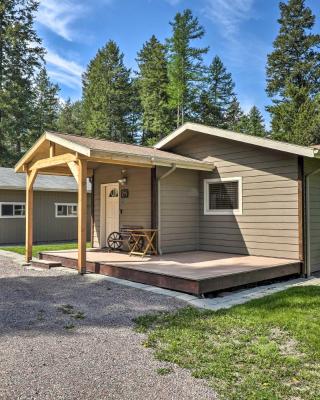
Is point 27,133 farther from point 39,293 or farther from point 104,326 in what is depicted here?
point 104,326

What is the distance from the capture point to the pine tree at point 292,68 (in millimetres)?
21641

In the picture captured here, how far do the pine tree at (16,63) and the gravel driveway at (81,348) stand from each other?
21792 mm

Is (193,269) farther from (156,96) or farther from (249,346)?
(156,96)

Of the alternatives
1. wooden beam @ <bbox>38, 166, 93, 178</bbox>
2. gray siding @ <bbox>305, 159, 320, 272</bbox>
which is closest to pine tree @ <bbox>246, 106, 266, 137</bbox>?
wooden beam @ <bbox>38, 166, 93, 178</bbox>

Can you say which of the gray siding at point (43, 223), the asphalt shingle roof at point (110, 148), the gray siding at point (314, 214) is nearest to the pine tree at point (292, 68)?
the gray siding at point (43, 223)

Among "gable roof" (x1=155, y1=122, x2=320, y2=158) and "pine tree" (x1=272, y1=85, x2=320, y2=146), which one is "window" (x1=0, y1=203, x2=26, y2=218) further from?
"pine tree" (x1=272, y1=85, x2=320, y2=146)

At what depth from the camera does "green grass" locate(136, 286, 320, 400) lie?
2691mm

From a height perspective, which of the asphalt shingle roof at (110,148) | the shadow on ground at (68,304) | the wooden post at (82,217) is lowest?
the shadow on ground at (68,304)

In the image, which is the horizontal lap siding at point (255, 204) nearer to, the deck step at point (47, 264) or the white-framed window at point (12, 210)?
the deck step at point (47, 264)

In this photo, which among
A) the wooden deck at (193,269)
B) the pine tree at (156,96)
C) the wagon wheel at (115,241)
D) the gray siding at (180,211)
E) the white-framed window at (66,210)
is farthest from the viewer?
the pine tree at (156,96)

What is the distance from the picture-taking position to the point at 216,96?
27.7 meters

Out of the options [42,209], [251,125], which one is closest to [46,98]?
[251,125]

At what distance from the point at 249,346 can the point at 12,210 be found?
42.3 feet

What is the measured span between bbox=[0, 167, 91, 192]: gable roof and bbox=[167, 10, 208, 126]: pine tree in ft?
36.8
